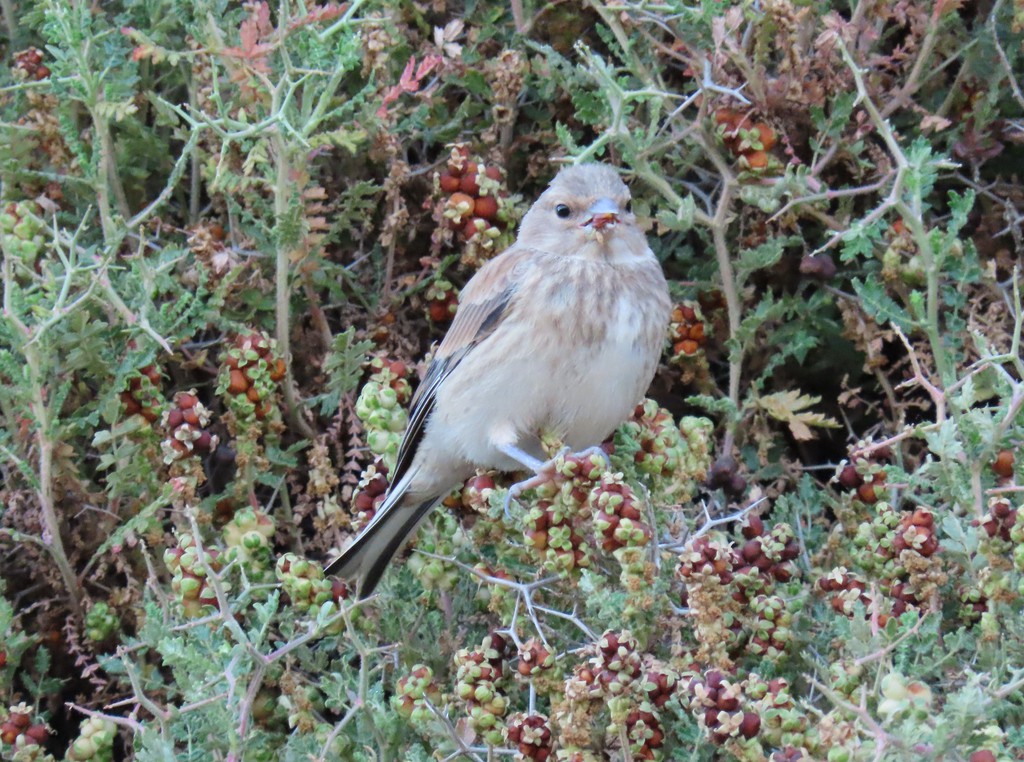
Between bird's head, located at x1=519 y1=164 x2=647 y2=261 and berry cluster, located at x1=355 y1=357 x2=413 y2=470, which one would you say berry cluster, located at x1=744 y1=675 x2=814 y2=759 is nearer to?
berry cluster, located at x1=355 y1=357 x2=413 y2=470

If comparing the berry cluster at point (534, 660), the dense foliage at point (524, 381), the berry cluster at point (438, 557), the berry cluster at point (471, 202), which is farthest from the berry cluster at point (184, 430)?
the berry cluster at point (534, 660)

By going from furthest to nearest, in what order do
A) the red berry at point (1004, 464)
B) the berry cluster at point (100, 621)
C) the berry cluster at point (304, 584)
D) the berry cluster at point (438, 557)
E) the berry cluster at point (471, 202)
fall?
1. the berry cluster at point (471, 202)
2. the berry cluster at point (100, 621)
3. the berry cluster at point (438, 557)
4. the berry cluster at point (304, 584)
5. the red berry at point (1004, 464)

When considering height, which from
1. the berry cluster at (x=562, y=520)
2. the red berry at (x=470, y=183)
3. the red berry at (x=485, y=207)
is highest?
the red berry at (x=470, y=183)

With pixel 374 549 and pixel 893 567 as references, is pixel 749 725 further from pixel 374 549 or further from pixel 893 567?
pixel 374 549

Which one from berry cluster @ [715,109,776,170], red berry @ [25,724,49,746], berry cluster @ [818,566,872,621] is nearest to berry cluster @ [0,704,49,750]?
red berry @ [25,724,49,746]

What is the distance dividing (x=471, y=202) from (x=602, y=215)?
1.01 feet

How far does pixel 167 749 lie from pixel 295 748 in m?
0.39

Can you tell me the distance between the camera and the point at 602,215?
135 inches

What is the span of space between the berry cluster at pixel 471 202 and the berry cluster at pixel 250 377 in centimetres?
53

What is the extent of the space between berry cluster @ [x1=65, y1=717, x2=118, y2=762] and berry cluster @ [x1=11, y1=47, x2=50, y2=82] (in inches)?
64.2

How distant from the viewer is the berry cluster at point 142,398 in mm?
3145

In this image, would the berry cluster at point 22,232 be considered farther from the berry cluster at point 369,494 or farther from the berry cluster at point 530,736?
the berry cluster at point 530,736

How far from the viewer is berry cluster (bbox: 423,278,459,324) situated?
143 inches

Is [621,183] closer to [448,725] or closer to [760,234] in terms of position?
[760,234]
